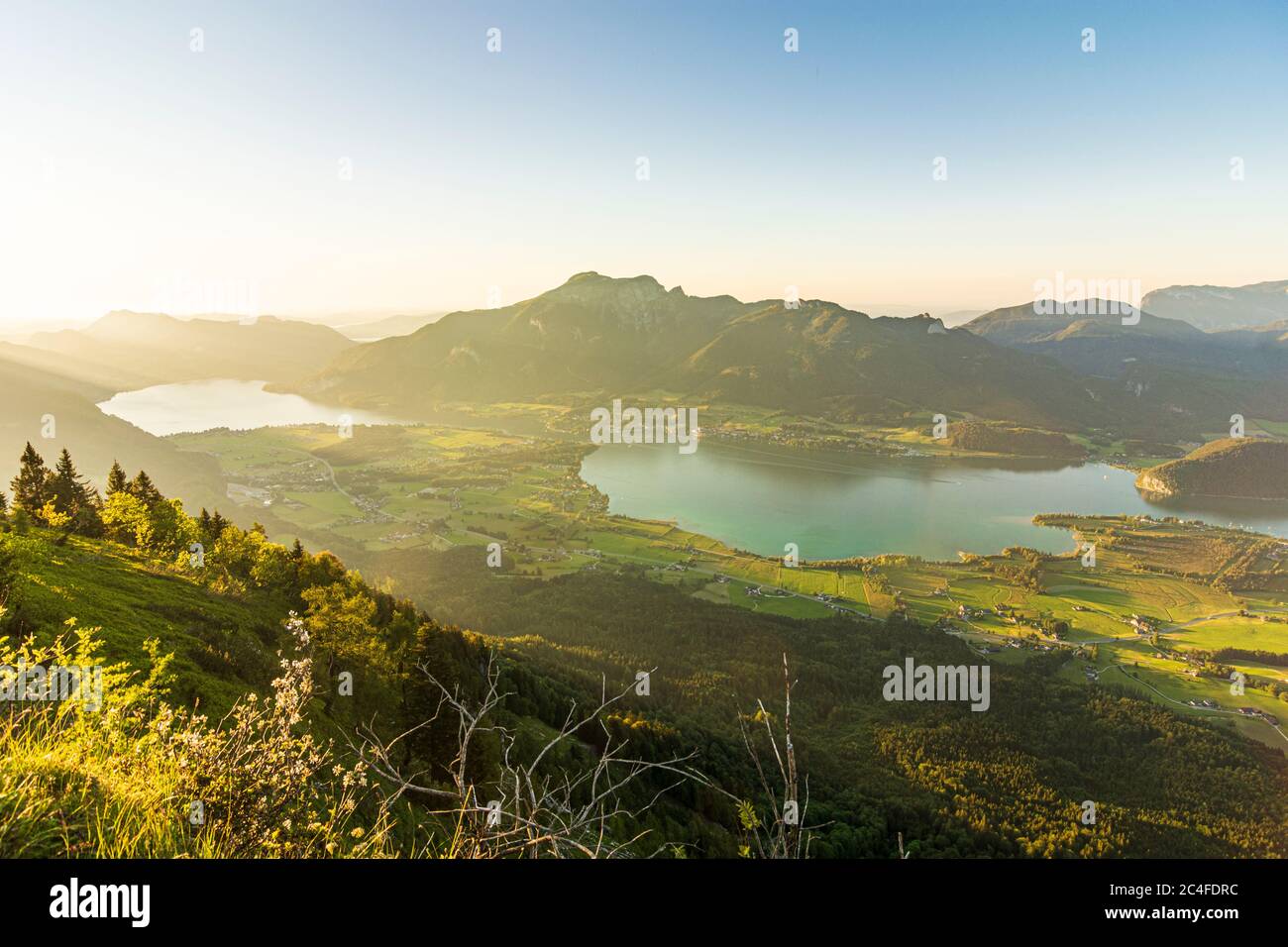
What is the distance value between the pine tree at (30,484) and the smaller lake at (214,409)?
104 metres

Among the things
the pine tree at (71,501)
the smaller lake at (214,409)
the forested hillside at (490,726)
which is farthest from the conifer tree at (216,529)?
the smaller lake at (214,409)

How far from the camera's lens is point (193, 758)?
215cm

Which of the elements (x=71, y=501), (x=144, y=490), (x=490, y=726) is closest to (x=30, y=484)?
(x=71, y=501)

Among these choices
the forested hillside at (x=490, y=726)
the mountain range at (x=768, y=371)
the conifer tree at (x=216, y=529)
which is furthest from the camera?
the mountain range at (x=768, y=371)

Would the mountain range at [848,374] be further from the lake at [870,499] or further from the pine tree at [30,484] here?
the pine tree at [30,484]

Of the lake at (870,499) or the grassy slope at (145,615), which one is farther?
the lake at (870,499)

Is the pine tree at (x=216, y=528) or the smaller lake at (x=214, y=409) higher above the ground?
the smaller lake at (x=214, y=409)

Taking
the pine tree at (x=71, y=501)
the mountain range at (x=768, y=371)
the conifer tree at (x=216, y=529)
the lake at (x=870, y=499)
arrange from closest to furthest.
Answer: the pine tree at (x=71, y=501)
the conifer tree at (x=216, y=529)
the lake at (x=870, y=499)
the mountain range at (x=768, y=371)

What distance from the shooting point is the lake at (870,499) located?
2694 inches

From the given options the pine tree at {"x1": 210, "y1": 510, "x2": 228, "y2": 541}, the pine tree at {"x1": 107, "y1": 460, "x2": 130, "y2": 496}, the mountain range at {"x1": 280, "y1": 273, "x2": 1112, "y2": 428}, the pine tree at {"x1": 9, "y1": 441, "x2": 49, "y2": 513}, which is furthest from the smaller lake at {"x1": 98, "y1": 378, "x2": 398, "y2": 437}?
the pine tree at {"x1": 210, "y1": 510, "x2": 228, "y2": 541}

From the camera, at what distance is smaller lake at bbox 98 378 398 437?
367 feet

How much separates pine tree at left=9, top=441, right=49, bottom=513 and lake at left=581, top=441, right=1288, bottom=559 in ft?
186
